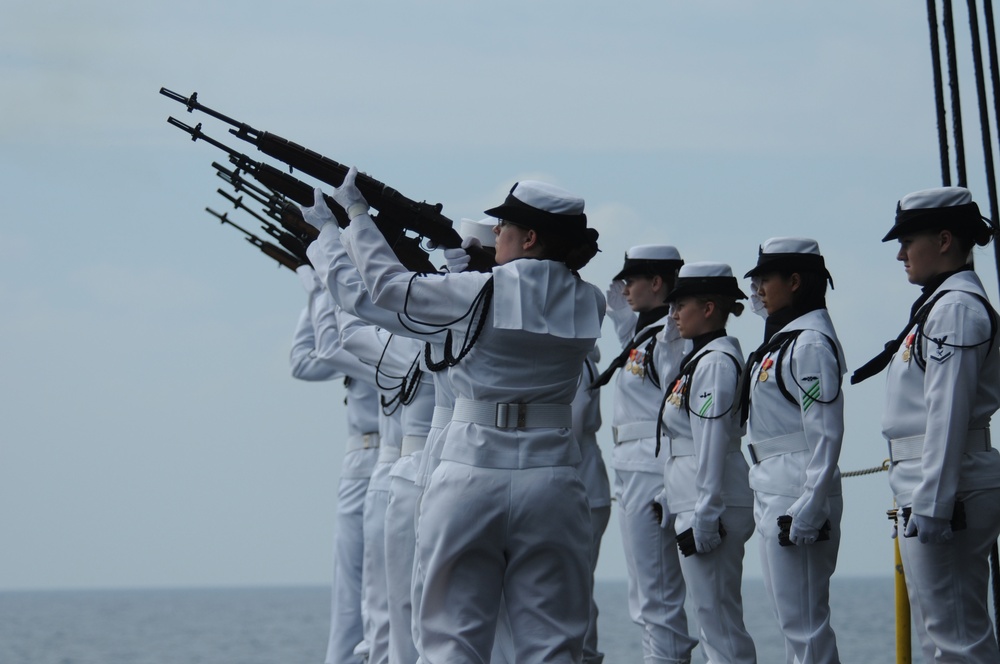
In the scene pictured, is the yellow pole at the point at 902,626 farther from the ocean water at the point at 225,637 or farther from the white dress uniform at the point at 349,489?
the ocean water at the point at 225,637

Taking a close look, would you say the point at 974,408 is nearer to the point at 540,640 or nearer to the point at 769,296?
the point at 769,296

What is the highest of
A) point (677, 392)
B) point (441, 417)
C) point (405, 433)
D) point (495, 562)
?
point (677, 392)

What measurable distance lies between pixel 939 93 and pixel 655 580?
2557 millimetres

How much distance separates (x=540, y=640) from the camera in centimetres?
495

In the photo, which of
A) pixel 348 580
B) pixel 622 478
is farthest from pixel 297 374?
pixel 622 478

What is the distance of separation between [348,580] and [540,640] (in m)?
4.73

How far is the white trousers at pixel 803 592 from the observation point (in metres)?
5.96

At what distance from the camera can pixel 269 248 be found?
959 cm

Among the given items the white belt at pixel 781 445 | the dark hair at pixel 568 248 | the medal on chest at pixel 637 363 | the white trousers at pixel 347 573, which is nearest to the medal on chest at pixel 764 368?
the white belt at pixel 781 445

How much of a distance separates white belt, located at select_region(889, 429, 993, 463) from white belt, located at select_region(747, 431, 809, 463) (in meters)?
0.61

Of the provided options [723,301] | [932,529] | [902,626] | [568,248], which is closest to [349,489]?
[723,301]

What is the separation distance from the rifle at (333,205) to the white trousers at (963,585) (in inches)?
83.2

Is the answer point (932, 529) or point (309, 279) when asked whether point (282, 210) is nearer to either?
point (309, 279)

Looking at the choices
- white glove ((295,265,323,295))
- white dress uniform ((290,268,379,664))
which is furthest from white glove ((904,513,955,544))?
white dress uniform ((290,268,379,664))
